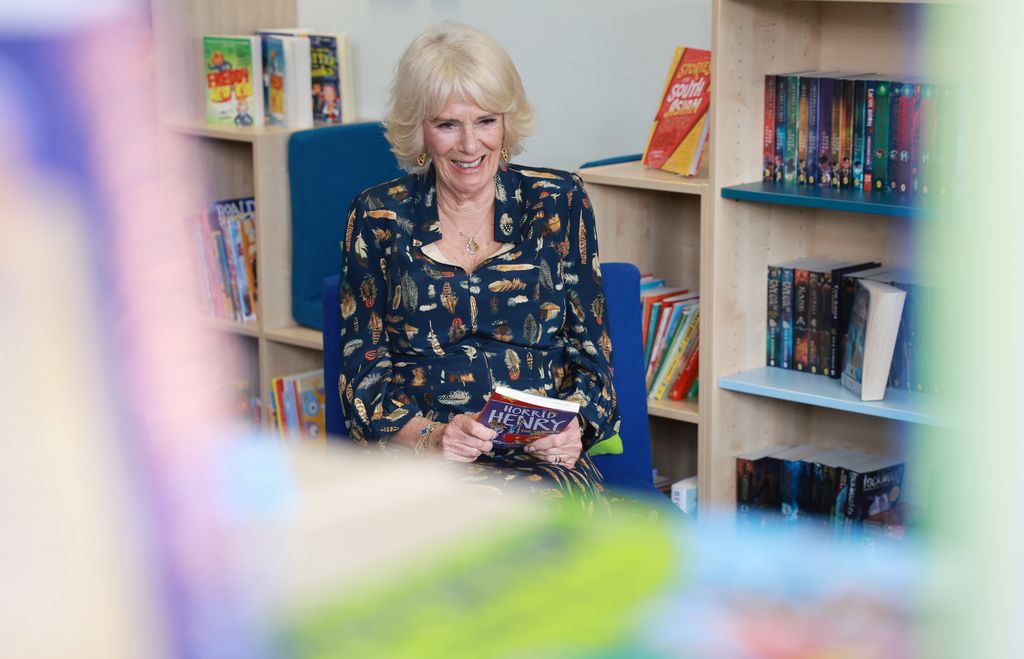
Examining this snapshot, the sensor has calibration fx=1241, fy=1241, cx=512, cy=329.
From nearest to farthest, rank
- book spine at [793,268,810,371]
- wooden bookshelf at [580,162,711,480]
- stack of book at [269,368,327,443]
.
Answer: book spine at [793,268,810,371] < wooden bookshelf at [580,162,711,480] < stack of book at [269,368,327,443]

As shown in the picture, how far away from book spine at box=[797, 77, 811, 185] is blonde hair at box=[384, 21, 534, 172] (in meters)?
0.56

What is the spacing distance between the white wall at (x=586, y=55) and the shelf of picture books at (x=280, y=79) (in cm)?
22

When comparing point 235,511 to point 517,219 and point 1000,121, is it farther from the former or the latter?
point 517,219

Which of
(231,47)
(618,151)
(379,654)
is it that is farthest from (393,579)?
(231,47)

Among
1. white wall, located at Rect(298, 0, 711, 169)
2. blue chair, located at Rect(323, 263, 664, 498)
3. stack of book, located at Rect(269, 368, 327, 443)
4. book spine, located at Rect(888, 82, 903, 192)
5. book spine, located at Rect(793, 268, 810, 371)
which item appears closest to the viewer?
blue chair, located at Rect(323, 263, 664, 498)

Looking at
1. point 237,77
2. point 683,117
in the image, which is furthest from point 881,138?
point 237,77

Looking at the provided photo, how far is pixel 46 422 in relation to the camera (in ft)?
0.62

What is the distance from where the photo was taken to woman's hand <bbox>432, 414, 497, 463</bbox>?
1.55 meters

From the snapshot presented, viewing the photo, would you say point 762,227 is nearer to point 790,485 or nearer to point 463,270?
point 790,485

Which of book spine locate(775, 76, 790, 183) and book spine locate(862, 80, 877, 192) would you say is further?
book spine locate(775, 76, 790, 183)

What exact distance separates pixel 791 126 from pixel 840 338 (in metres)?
0.37

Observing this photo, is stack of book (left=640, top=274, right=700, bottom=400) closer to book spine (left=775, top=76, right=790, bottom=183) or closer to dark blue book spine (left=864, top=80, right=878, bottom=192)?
book spine (left=775, top=76, right=790, bottom=183)

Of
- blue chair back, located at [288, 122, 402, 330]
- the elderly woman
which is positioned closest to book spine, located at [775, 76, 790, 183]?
the elderly woman

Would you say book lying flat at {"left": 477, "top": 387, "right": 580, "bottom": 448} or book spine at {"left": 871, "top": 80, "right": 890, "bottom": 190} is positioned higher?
book spine at {"left": 871, "top": 80, "right": 890, "bottom": 190}
